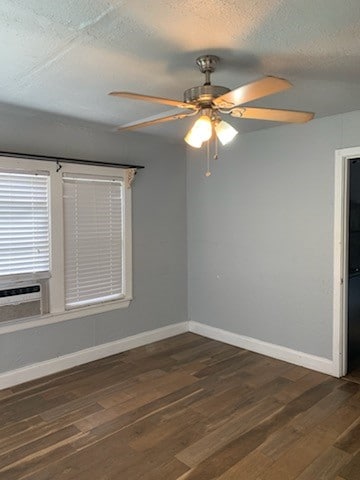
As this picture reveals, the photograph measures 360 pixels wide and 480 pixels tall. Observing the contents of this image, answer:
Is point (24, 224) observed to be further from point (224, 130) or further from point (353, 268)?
point (353, 268)

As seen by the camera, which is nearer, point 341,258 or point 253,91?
point 253,91

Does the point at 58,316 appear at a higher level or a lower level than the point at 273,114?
lower

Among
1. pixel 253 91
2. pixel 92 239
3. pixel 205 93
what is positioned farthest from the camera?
pixel 92 239

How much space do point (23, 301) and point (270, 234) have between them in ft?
8.13

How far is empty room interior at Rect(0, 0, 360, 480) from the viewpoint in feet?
6.32

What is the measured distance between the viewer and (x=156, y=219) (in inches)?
171

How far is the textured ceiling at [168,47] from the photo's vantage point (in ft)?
5.27

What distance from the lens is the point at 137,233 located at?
4.15 metres

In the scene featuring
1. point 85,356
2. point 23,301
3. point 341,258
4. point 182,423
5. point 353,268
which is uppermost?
point 341,258

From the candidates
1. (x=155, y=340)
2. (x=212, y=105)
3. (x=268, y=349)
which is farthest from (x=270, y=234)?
(x=212, y=105)

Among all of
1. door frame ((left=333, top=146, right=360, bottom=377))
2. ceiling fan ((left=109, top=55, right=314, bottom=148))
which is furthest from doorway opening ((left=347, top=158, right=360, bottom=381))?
ceiling fan ((left=109, top=55, right=314, bottom=148))

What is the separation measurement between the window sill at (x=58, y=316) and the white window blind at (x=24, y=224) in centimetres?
42

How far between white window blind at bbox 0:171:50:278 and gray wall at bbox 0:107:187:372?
0.97 feet

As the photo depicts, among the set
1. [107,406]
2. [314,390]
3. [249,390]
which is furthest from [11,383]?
[314,390]
